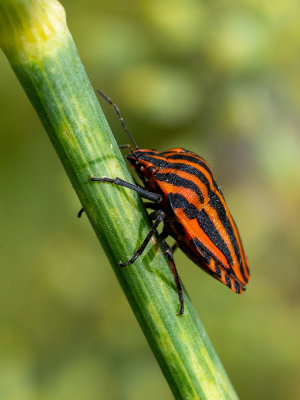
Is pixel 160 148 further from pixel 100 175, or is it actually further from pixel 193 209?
pixel 100 175

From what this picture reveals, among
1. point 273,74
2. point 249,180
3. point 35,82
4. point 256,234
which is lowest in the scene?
point 256,234

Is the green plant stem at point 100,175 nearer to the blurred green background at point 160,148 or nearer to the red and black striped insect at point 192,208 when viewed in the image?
the red and black striped insect at point 192,208

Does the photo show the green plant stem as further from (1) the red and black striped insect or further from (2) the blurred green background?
(2) the blurred green background

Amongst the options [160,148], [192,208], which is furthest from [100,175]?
[160,148]

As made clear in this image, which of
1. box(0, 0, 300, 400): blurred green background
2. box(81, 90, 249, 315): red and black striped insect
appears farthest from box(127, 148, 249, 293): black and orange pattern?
box(0, 0, 300, 400): blurred green background

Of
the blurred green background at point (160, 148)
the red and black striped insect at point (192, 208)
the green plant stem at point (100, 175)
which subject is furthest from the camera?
the blurred green background at point (160, 148)

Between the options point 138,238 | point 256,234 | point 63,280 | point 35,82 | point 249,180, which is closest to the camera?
point 35,82

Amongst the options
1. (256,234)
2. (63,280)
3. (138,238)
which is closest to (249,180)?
(256,234)

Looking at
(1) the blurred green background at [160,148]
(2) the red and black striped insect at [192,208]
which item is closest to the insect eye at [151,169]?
(2) the red and black striped insect at [192,208]

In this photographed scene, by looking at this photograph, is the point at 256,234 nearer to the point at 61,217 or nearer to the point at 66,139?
the point at 61,217
